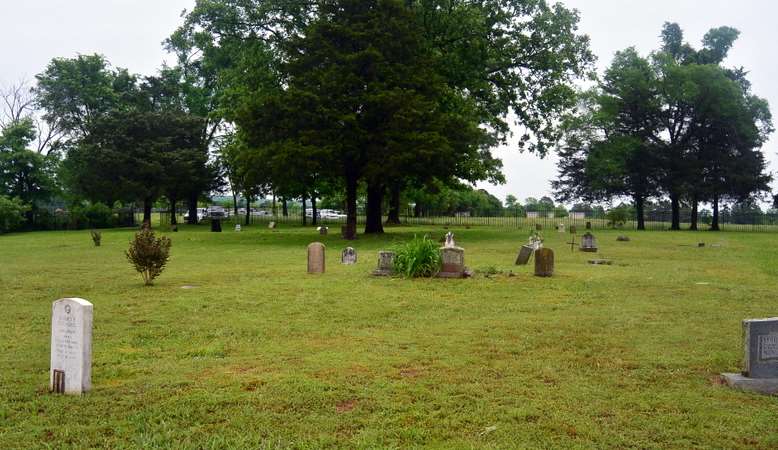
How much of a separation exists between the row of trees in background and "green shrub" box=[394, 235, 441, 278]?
36.9 m

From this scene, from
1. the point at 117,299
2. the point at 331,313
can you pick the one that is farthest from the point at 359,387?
the point at 117,299

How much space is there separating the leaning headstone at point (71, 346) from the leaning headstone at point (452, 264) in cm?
951

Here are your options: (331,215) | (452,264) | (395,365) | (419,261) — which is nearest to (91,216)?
(331,215)

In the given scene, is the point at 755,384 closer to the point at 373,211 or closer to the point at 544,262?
the point at 544,262

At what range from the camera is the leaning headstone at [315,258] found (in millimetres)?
15328

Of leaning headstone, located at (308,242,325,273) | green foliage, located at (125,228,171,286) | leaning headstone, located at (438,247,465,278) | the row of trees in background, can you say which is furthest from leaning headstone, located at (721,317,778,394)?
the row of trees in background

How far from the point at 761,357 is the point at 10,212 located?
150ft

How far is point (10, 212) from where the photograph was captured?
4150 cm

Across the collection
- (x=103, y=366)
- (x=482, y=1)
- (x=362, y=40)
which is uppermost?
(x=482, y=1)

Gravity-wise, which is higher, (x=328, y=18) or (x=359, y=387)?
(x=328, y=18)

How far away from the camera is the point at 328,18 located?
29141 mm

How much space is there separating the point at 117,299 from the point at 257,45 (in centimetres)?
2213

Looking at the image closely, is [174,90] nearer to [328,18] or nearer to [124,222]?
[124,222]

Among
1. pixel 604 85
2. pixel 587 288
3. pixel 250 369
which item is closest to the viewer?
pixel 250 369
